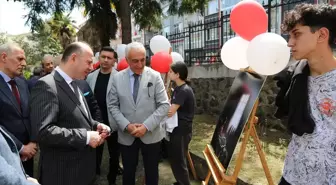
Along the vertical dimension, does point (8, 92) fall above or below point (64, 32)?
below

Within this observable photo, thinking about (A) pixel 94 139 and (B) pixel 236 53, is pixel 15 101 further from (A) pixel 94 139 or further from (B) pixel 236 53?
(B) pixel 236 53

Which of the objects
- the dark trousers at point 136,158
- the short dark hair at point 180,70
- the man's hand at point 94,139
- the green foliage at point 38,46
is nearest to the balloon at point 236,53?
the short dark hair at point 180,70

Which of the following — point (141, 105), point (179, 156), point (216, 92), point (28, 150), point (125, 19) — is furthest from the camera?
point (125, 19)

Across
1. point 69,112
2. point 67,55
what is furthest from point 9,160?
point 67,55

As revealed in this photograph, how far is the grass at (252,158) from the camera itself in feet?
11.0

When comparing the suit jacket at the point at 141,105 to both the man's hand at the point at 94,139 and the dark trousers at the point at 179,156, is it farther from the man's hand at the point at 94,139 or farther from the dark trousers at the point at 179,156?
the man's hand at the point at 94,139

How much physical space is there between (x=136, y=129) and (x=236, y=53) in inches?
49.3

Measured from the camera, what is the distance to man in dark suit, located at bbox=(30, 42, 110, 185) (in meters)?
2.02

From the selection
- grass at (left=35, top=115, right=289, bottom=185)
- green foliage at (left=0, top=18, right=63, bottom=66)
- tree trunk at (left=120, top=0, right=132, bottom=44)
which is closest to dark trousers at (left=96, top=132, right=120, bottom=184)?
grass at (left=35, top=115, right=289, bottom=185)

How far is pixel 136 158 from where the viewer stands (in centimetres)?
314

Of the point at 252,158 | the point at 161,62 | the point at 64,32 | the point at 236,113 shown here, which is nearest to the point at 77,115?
the point at 236,113

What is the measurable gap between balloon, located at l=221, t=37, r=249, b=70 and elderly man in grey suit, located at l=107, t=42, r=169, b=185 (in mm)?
807

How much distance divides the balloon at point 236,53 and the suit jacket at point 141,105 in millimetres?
809

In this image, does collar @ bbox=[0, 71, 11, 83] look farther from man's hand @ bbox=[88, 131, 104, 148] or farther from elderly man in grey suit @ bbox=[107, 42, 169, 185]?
man's hand @ bbox=[88, 131, 104, 148]
